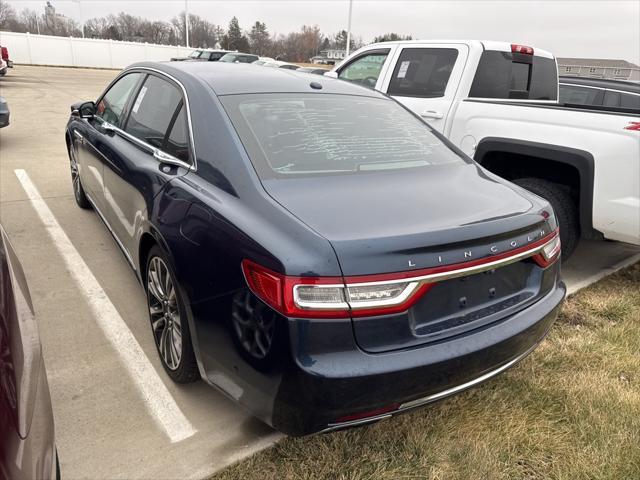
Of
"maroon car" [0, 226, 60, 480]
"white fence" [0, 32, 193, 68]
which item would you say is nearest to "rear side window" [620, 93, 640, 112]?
"maroon car" [0, 226, 60, 480]

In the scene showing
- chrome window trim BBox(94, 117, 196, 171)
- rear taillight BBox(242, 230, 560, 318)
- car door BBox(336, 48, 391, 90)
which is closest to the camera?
rear taillight BBox(242, 230, 560, 318)

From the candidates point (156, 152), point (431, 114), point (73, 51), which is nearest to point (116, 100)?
point (156, 152)

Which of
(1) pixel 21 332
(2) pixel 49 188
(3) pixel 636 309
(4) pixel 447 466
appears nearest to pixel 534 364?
(4) pixel 447 466

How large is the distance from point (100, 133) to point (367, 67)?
131 inches

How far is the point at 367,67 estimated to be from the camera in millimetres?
5902

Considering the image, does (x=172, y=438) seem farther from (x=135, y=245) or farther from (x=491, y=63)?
(x=491, y=63)

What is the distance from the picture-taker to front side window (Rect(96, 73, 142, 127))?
361cm

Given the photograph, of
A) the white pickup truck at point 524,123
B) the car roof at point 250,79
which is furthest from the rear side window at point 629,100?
the car roof at point 250,79

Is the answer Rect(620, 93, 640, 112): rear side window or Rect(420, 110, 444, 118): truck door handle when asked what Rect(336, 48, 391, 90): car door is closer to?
Rect(420, 110, 444, 118): truck door handle

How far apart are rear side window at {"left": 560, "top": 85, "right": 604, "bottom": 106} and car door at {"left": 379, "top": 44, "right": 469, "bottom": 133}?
316 cm

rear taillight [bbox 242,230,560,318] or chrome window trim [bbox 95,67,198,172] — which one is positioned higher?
chrome window trim [bbox 95,67,198,172]

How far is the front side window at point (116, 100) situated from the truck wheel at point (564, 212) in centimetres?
334

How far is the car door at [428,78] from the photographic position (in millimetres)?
4910

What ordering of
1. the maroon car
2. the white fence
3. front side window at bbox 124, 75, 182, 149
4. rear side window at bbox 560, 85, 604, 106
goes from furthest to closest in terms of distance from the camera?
the white fence, rear side window at bbox 560, 85, 604, 106, front side window at bbox 124, 75, 182, 149, the maroon car
